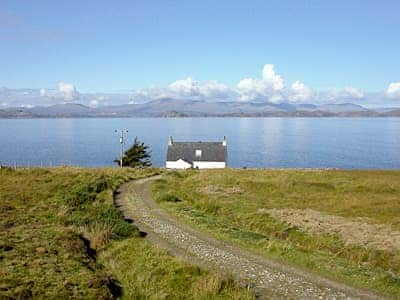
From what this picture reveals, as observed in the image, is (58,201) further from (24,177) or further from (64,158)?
(64,158)

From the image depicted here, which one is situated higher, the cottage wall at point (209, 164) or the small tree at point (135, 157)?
the small tree at point (135, 157)

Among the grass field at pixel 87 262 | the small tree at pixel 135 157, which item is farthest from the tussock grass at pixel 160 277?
the small tree at pixel 135 157

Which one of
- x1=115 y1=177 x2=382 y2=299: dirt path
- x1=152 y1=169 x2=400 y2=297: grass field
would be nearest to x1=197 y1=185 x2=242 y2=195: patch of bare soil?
x1=152 y1=169 x2=400 y2=297: grass field

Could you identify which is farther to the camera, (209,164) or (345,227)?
(209,164)

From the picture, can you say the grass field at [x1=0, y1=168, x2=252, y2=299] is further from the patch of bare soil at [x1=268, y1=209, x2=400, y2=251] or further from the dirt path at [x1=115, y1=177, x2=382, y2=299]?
the patch of bare soil at [x1=268, y1=209, x2=400, y2=251]

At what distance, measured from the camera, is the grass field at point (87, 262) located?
13203mm

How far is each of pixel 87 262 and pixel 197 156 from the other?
218ft

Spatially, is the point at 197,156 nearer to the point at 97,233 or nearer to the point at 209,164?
the point at 209,164

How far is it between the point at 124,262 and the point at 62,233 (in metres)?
4.66

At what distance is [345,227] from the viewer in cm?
2559

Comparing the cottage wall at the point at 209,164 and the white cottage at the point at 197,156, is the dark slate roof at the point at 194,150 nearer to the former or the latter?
the white cottage at the point at 197,156

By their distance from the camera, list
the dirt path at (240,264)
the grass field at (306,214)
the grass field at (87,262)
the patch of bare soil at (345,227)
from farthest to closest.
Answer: the patch of bare soil at (345,227)
the grass field at (306,214)
the dirt path at (240,264)
the grass field at (87,262)

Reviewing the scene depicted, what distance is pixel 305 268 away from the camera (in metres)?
16.1

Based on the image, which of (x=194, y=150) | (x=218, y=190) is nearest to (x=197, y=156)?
(x=194, y=150)
